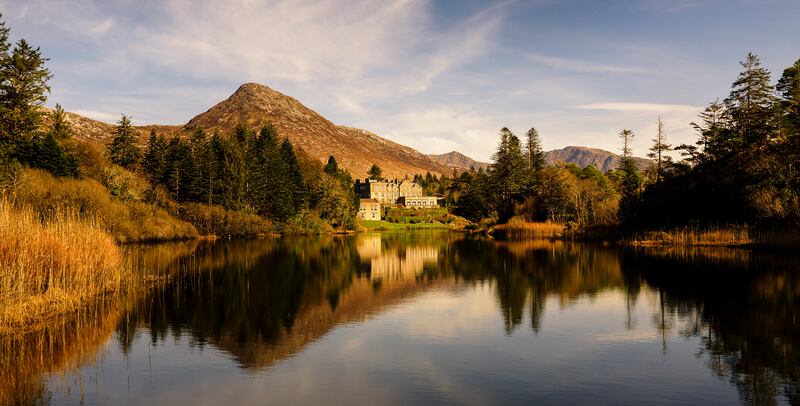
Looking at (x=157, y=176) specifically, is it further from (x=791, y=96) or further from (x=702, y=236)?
(x=791, y=96)

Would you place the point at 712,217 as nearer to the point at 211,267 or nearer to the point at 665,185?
the point at 665,185

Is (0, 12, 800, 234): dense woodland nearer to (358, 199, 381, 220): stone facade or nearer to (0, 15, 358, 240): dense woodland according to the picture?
(0, 15, 358, 240): dense woodland

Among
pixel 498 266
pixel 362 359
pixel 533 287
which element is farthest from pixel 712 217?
pixel 362 359

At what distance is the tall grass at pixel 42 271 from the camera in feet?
54.2

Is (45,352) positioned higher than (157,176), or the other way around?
(157,176)

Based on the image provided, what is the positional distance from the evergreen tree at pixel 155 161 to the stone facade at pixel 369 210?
64.6 m

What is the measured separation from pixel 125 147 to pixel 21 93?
1395 inches

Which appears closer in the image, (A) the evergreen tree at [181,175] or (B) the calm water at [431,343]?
(B) the calm water at [431,343]

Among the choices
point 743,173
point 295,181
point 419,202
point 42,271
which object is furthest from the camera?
point 419,202

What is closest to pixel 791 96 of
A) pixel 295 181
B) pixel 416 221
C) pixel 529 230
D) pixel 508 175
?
pixel 529 230

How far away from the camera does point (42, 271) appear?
19094 millimetres

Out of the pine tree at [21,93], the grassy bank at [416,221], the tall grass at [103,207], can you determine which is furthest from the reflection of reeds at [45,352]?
the grassy bank at [416,221]

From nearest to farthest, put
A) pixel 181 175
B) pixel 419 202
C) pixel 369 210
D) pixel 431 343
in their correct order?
pixel 431 343 → pixel 181 175 → pixel 369 210 → pixel 419 202

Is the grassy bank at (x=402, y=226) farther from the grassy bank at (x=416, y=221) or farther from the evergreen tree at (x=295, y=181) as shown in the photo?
the evergreen tree at (x=295, y=181)
